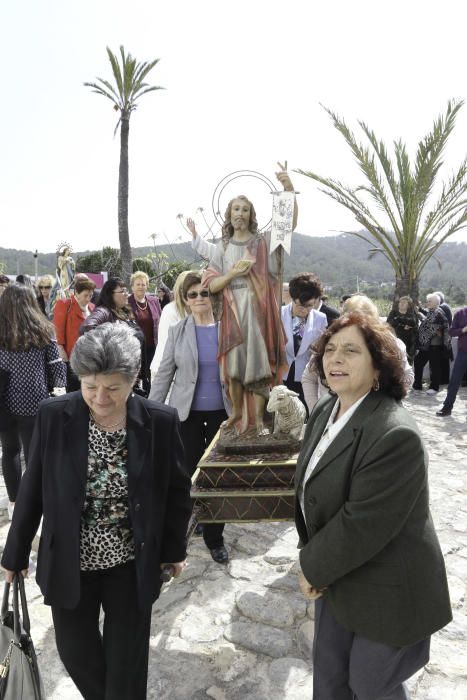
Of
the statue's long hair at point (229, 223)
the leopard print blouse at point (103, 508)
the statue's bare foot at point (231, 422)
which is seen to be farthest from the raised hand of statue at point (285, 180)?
the leopard print blouse at point (103, 508)

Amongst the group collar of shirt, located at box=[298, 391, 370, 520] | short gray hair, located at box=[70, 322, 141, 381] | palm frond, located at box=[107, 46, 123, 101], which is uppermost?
palm frond, located at box=[107, 46, 123, 101]

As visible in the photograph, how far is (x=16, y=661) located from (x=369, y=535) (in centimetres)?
130

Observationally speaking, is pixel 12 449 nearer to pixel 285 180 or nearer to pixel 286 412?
pixel 286 412

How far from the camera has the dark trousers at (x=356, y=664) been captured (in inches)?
64.8

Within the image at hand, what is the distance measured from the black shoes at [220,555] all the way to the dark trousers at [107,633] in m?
1.66

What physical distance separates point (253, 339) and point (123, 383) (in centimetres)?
164

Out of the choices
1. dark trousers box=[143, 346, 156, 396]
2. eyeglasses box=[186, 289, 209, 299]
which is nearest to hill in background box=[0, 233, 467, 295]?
dark trousers box=[143, 346, 156, 396]

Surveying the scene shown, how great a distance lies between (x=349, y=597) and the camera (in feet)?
5.41

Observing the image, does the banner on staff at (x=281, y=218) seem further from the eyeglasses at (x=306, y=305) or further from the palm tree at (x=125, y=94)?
the palm tree at (x=125, y=94)

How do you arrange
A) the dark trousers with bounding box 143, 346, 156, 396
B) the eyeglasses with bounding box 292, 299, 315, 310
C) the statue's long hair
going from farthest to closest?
the dark trousers with bounding box 143, 346, 156, 396 → the eyeglasses with bounding box 292, 299, 315, 310 → the statue's long hair

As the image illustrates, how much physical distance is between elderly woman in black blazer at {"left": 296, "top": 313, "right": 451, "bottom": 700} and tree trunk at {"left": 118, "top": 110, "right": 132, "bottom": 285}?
45.2 feet

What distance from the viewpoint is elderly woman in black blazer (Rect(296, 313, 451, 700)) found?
61.4 inches

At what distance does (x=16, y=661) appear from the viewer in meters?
1.76

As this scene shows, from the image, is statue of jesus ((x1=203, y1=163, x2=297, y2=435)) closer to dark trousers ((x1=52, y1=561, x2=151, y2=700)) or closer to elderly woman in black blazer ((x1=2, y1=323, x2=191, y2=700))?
elderly woman in black blazer ((x1=2, y1=323, x2=191, y2=700))
